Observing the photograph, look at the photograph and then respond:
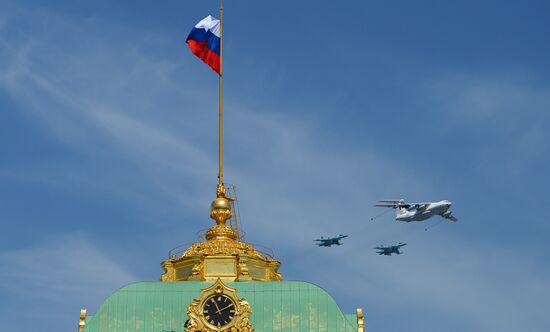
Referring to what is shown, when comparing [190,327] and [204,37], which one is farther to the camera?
[204,37]

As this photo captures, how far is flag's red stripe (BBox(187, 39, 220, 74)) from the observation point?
125 meters

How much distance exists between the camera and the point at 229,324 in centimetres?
10806

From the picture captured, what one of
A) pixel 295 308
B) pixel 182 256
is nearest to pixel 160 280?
pixel 182 256

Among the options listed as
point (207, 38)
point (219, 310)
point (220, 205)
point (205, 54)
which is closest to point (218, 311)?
point (219, 310)

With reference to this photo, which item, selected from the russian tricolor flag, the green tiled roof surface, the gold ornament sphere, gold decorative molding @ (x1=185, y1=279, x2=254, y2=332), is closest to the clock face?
gold decorative molding @ (x1=185, y1=279, x2=254, y2=332)

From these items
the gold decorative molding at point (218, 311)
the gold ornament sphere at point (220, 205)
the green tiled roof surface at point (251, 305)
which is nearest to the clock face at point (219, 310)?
the gold decorative molding at point (218, 311)

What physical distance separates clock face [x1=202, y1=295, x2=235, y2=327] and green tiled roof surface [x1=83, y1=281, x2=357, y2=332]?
144cm

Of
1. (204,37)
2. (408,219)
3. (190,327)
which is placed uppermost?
(204,37)

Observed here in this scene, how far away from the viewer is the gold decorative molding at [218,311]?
10781cm

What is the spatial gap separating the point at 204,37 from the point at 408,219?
72.6 feet

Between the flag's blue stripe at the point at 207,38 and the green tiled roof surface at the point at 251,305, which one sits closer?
the green tiled roof surface at the point at 251,305

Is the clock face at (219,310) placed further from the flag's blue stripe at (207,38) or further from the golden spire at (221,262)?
the flag's blue stripe at (207,38)

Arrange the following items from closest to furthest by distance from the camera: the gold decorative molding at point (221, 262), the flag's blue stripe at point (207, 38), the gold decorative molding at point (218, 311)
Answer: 1. the gold decorative molding at point (218, 311)
2. the gold decorative molding at point (221, 262)
3. the flag's blue stripe at point (207, 38)

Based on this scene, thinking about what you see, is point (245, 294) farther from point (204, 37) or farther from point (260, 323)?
point (204, 37)
